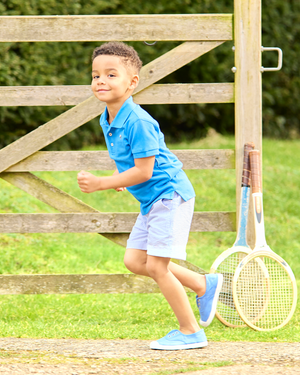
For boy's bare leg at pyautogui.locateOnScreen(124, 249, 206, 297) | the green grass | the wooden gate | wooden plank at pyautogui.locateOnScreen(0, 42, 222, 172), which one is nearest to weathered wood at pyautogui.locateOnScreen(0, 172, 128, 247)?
the wooden gate

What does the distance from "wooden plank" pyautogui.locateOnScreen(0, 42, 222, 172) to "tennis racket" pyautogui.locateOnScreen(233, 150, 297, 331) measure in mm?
→ 786

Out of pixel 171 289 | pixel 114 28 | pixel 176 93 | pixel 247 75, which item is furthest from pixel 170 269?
pixel 114 28

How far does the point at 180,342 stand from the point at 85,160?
135 cm

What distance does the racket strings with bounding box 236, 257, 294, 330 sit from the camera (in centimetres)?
346

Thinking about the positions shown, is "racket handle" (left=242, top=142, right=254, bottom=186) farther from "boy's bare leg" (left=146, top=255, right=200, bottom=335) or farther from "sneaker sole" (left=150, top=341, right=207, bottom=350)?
"sneaker sole" (left=150, top=341, right=207, bottom=350)

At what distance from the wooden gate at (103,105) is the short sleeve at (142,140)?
2.69 feet

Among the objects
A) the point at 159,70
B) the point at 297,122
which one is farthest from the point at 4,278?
the point at 297,122

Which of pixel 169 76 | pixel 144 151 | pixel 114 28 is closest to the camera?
pixel 144 151

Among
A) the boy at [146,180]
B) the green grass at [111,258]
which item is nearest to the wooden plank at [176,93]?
the boy at [146,180]

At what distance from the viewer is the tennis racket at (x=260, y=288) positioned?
3352 mm

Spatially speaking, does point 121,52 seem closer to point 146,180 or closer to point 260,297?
point 146,180

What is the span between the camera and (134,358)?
8.83 feet

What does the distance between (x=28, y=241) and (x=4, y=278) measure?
1.54m

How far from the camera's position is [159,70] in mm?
3471
